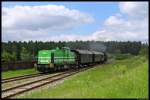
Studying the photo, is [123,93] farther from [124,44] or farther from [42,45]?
[124,44]

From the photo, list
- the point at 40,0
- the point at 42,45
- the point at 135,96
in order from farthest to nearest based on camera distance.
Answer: the point at 42,45
the point at 135,96
the point at 40,0

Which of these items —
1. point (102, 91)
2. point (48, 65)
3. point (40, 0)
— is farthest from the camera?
point (48, 65)

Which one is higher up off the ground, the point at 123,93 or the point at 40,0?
the point at 40,0

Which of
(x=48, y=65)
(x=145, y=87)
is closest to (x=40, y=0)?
(x=145, y=87)

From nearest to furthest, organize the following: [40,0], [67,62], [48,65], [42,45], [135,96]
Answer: [40,0] → [135,96] → [48,65] → [67,62] → [42,45]

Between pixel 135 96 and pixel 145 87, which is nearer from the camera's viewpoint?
pixel 135 96

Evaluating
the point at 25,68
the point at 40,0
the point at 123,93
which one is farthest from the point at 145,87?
the point at 25,68

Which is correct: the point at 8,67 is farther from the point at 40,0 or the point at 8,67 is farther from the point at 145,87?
the point at 40,0

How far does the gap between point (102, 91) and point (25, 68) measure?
110 feet

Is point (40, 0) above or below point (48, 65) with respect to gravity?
above

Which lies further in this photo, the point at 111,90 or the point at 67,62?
the point at 67,62

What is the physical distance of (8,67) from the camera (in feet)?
139

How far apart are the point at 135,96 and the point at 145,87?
4.79ft

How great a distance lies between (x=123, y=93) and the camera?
49.3ft
